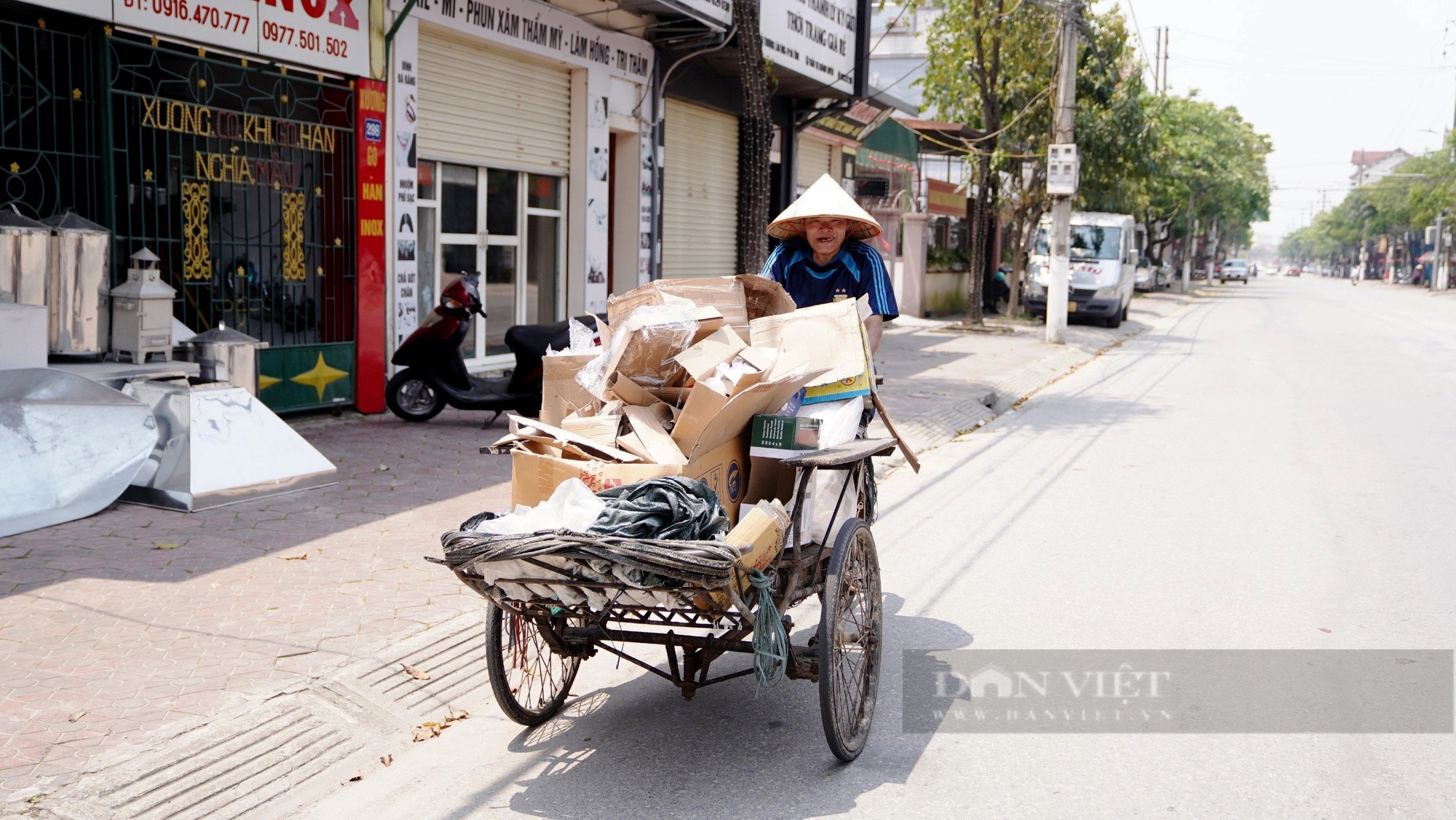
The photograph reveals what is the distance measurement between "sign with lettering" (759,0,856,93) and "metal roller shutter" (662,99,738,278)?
139 centimetres

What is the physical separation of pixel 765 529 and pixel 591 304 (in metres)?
10.7

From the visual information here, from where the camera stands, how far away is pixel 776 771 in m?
3.92

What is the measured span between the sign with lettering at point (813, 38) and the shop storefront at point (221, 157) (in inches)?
269

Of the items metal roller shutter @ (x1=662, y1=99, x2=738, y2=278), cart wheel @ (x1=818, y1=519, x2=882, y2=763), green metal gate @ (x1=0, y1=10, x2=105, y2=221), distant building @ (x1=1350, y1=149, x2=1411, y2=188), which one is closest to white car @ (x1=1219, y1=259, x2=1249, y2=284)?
distant building @ (x1=1350, y1=149, x2=1411, y2=188)

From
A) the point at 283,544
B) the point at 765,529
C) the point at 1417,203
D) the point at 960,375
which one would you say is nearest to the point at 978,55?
the point at 960,375

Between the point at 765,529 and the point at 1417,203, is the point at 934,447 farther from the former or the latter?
the point at 1417,203

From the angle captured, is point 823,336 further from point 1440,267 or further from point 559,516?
point 1440,267

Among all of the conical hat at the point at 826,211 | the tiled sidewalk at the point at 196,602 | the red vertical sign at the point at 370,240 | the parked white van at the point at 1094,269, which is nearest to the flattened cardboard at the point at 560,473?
the tiled sidewalk at the point at 196,602

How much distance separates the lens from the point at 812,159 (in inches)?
874

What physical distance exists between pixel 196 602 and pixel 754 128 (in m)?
8.36

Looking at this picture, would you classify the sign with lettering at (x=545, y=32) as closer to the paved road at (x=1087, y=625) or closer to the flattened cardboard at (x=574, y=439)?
the paved road at (x=1087, y=625)

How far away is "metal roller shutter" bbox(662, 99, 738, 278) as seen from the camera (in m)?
16.2

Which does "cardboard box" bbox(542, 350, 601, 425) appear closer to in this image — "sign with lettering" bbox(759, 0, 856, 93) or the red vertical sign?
the red vertical sign

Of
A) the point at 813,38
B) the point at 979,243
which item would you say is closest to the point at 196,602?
the point at 813,38
